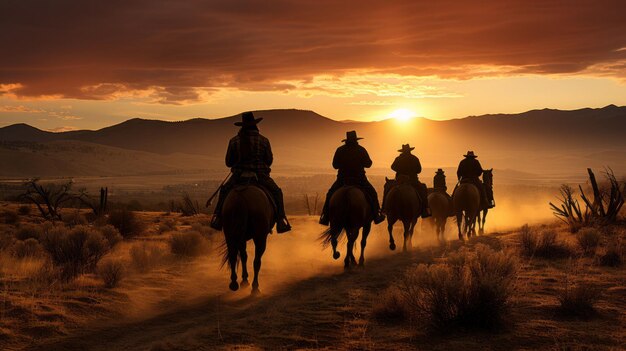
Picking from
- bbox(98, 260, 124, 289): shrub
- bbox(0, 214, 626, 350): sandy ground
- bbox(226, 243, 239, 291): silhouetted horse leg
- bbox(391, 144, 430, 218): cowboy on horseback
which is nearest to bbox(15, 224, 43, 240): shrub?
bbox(0, 214, 626, 350): sandy ground

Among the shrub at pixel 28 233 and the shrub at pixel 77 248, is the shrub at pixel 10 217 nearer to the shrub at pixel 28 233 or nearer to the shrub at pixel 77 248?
the shrub at pixel 28 233

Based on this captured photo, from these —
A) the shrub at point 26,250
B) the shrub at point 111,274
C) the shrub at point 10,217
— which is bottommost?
the shrub at point 10,217

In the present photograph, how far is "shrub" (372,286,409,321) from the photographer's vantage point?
933 cm

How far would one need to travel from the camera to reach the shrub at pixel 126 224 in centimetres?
2541

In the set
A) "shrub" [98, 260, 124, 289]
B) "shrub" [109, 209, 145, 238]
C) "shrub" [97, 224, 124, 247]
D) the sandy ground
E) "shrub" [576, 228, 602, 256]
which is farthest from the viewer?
"shrub" [109, 209, 145, 238]

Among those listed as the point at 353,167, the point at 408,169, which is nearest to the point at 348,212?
the point at 353,167

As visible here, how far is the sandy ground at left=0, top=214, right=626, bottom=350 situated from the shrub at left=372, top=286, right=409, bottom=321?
0.21 m

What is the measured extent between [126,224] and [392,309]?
1850 centimetres

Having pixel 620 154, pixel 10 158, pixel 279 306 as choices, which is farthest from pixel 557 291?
pixel 620 154

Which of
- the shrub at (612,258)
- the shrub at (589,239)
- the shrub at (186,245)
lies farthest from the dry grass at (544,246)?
the shrub at (186,245)

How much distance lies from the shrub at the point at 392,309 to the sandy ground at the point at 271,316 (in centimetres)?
21

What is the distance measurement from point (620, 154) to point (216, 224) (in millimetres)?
210965

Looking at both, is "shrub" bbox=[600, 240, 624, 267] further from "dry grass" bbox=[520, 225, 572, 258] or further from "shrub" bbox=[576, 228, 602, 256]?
"shrub" bbox=[576, 228, 602, 256]

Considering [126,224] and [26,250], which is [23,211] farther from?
[26,250]
